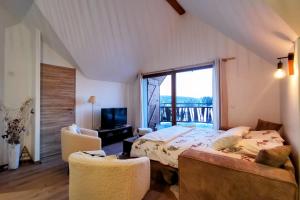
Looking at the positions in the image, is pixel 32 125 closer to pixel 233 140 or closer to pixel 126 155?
pixel 126 155

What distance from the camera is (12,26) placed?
10.5 ft

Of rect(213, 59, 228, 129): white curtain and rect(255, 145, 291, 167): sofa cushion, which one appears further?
rect(213, 59, 228, 129): white curtain

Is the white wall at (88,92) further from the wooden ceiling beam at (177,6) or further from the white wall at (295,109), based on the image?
the white wall at (295,109)

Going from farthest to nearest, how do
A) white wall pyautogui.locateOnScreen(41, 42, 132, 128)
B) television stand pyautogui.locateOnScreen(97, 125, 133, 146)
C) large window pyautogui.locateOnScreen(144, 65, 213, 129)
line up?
large window pyautogui.locateOnScreen(144, 65, 213, 129) < television stand pyautogui.locateOnScreen(97, 125, 133, 146) < white wall pyautogui.locateOnScreen(41, 42, 132, 128)

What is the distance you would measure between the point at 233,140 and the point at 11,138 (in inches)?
154

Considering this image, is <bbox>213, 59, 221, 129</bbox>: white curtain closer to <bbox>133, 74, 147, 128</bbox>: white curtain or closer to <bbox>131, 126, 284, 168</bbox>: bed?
<bbox>131, 126, 284, 168</bbox>: bed

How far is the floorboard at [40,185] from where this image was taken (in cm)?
211

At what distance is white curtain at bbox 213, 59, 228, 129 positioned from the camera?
3.75 metres

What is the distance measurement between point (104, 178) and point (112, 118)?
3.31m

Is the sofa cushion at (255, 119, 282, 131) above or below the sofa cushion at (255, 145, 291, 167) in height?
above

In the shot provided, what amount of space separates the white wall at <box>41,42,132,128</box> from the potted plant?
1126 millimetres

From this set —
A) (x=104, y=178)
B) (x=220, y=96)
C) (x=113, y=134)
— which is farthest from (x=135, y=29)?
(x=104, y=178)

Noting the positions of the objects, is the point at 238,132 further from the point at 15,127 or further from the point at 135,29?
the point at 15,127

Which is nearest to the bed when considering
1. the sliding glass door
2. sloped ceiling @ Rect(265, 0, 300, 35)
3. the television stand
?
sloped ceiling @ Rect(265, 0, 300, 35)
